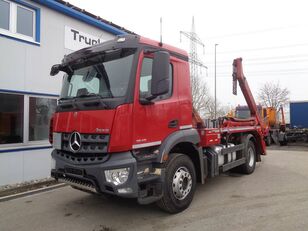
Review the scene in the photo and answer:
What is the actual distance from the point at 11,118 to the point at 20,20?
2.64 metres

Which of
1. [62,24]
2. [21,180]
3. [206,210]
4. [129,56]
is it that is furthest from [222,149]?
[62,24]

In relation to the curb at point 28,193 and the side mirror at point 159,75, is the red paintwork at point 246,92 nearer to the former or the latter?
the side mirror at point 159,75

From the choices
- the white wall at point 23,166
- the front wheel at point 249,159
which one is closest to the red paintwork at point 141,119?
the front wheel at point 249,159

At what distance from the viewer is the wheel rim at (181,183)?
5.24 m

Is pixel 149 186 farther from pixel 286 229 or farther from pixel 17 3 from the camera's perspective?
pixel 17 3

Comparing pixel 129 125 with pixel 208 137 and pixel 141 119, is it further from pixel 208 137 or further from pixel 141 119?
pixel 208 137

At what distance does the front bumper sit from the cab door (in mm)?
336

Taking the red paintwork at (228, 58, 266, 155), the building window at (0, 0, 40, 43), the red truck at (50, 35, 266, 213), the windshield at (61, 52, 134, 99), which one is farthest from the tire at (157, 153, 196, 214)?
the building window at (0, 0, 40, 43)

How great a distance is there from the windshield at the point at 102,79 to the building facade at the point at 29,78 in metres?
3.02

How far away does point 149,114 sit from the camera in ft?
15.8

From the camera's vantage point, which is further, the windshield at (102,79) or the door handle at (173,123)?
the door handle at (173,123)

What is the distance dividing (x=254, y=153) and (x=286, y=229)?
16.2 feet

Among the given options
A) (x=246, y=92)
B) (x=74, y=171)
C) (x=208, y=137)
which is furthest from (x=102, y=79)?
(x=246, y=92)

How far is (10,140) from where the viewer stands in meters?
7.83
